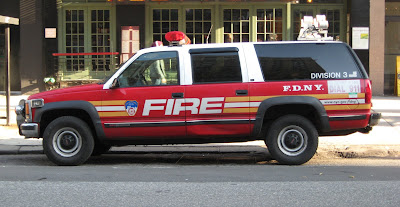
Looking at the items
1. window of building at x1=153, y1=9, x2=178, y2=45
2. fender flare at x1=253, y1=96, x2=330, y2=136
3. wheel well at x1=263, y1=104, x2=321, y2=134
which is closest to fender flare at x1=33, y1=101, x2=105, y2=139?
fender flare at x1=253, y1=96, x2=330, y2=136

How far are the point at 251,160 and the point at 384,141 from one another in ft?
9.62

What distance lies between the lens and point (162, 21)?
16.0 metres

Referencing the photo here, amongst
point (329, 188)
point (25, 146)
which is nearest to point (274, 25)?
point (25, 146)

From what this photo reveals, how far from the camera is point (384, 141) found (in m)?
9.14

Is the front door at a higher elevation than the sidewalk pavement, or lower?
higher

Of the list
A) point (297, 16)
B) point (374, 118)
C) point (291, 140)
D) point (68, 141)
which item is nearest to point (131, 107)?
point (68, 141)

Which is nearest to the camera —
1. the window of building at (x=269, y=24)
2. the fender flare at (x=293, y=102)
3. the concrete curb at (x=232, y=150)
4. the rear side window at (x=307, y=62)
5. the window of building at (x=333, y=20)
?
the fender flare at (x=293, y=102)

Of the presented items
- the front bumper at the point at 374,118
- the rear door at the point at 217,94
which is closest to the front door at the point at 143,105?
the rear door at the point at 217,94

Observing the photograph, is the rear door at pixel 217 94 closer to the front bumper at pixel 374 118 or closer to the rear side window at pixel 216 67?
the rear side window at pixel 216 67

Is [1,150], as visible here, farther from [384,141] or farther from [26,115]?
[384,141]

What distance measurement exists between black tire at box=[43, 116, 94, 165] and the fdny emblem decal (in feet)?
2.40

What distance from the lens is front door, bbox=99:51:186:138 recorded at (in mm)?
7133

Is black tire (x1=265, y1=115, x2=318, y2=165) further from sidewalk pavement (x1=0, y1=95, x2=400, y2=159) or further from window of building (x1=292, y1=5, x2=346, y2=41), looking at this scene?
window of building (x1=292, y1=5, x2=346, y2=41)

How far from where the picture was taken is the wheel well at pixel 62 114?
732 cm
